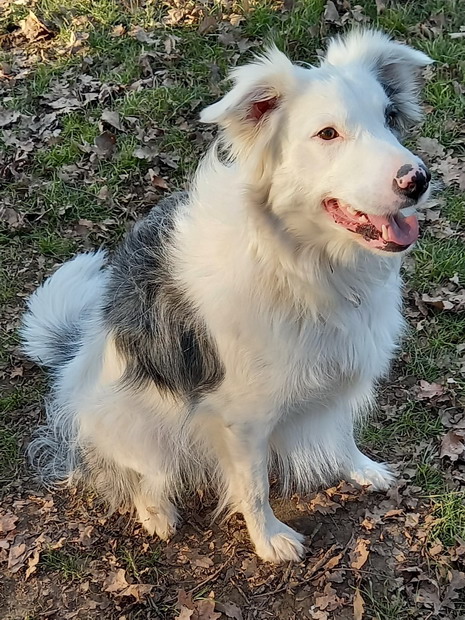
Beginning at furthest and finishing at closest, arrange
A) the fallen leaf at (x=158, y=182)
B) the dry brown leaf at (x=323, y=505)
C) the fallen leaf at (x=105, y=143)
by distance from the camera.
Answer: the fallen leaf at (x=105, y=143) → the fallen leaf at (x=158, y=182) → the dry brown leaf at (x=323, y=505)

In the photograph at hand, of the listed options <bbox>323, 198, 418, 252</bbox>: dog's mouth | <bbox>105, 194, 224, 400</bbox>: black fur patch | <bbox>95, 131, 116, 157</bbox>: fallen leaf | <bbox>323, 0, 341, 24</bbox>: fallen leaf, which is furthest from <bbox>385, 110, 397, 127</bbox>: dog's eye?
<bbox>323, 0, 341, 24</bbox>: fallen leaf

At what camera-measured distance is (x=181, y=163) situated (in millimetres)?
5113

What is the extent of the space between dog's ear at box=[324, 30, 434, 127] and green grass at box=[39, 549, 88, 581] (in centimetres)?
246

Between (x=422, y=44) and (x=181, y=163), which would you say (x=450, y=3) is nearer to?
(x=422, y=44)

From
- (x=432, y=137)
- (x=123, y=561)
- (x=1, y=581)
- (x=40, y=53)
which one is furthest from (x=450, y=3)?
(x=1, y=581)

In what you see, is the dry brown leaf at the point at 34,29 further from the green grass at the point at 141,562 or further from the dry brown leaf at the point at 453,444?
the dry brown leaf at the point at 453,444

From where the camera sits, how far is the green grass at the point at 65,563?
3.27 m

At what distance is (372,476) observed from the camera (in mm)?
3451

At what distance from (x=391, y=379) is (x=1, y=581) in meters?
2.27

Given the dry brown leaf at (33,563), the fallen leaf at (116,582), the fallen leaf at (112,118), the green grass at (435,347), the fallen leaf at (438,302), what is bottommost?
the fallen leaf at (116,582)

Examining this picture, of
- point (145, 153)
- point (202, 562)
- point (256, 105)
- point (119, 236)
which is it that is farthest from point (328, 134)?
point (145, 153)

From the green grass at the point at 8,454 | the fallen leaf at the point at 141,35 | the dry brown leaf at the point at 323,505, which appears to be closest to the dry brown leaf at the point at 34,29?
the fallen leaf at the point at 141,35

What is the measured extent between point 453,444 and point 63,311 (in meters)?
2.13

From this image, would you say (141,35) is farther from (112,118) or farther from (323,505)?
(323,505)
